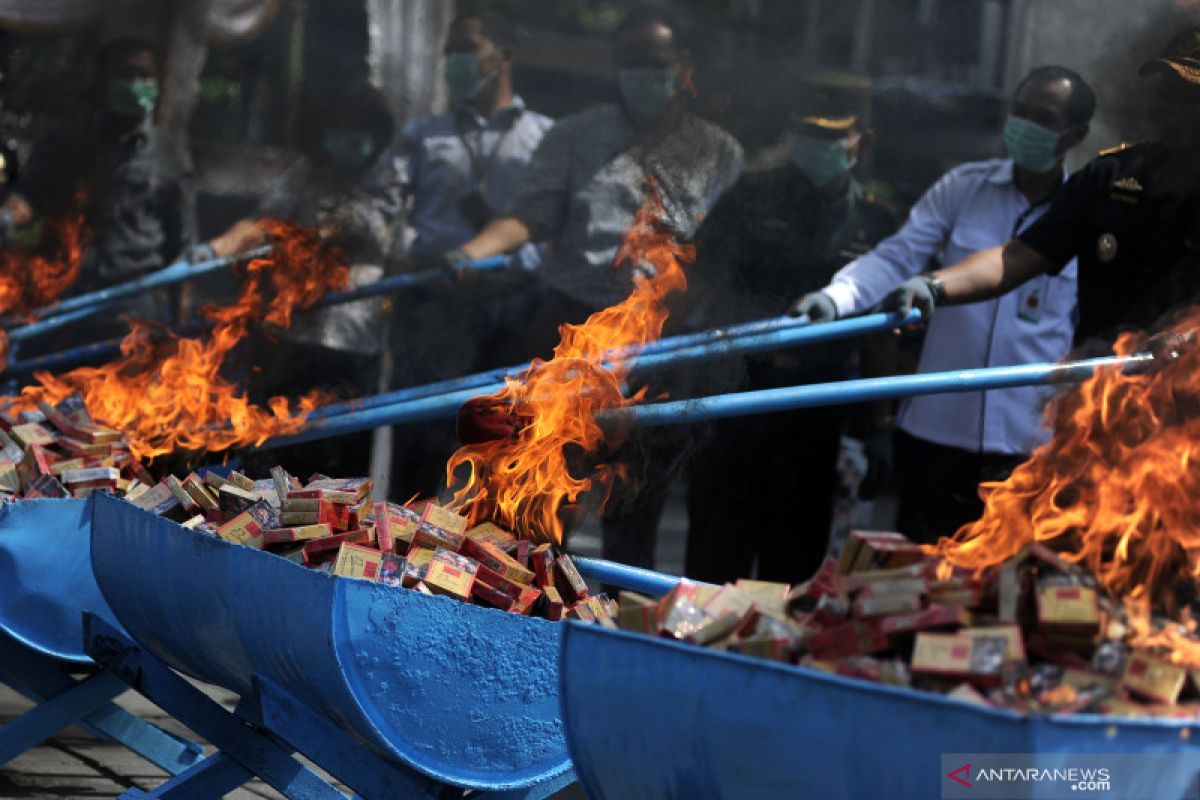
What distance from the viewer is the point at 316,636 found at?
2955 millimetres

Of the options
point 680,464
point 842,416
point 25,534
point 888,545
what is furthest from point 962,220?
point 25,534

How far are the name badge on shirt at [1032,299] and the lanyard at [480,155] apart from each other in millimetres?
2602

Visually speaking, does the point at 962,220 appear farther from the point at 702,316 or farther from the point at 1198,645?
the point at 1198,645

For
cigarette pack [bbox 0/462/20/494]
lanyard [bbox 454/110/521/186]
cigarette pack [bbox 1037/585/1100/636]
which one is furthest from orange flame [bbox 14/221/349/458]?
cigarette pack [bbox 1037/585/1100/636]

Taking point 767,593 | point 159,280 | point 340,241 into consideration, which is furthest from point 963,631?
point 159,280

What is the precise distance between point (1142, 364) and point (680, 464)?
169 cm

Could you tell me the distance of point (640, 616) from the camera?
2.66 metres

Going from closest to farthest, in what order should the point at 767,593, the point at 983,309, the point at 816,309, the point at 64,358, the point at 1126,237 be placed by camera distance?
Result: 1. the point at 767,593
2. the point at 1126,237
3. the point at 816,309
4. the point at 983,309
5. the point at 64,358

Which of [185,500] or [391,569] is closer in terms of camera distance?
[391,569]

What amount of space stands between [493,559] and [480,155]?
369cm

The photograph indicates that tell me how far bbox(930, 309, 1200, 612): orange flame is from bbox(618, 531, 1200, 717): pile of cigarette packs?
108mm

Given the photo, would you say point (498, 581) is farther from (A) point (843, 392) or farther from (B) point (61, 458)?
(B) point (61, 458)

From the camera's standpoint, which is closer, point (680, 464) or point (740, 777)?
point (740, 777)

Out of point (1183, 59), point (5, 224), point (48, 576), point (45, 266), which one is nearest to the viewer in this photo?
point (48, 576)
